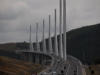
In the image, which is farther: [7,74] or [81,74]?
[7,74]

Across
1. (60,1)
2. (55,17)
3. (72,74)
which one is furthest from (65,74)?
(55,17)

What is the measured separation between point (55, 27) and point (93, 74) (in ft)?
313

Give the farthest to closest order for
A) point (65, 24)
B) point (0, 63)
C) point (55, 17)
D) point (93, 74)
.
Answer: point (55, 17) → point (0, 63) → point (65, 24) → point (93, 74)

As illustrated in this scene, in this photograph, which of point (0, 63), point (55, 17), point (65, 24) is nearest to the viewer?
point (65, 24)

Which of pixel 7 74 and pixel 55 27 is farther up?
pixel 55 27

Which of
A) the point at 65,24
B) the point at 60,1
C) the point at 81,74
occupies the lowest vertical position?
the point at 81,74

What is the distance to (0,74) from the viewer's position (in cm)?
10106

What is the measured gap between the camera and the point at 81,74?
8038cm

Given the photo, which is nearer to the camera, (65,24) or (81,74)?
(81,74)

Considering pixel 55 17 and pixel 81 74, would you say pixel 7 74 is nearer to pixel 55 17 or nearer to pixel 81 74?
pixel 81 74

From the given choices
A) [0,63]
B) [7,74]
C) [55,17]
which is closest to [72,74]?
[7,74]

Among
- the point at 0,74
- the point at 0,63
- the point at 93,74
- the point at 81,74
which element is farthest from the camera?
the point at 0,63

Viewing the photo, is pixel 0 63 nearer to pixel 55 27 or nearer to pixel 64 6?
pixel 64 6

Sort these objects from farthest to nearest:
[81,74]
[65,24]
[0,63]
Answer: [0,63], [65,24], [81,74]
